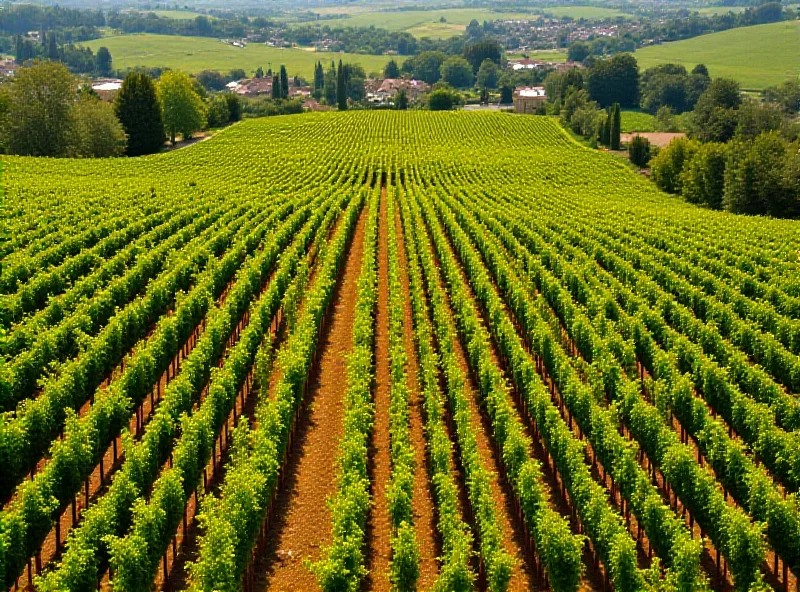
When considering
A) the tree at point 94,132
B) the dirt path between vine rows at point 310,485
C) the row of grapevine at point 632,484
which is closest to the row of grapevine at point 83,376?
the dirt path between vine rows at point 310,485

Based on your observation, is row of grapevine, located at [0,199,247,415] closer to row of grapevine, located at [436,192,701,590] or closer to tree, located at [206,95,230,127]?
row of grapevine, located at [436,192,701,590]

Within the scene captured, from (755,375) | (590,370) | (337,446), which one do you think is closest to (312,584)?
(337,446)

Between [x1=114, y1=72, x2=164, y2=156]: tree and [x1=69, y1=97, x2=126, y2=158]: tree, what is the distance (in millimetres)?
6001

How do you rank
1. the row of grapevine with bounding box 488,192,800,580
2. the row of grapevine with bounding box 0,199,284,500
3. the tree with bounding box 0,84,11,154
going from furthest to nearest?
the tree with bounding box 0,84,11,154
the row of grapevine with bounding box 0,199,284,500
the row of grapevine with bounding box 488,192,800,580

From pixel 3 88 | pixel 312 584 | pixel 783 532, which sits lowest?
pixel 312 584

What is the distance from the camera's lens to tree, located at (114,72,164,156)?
10231 centimetres

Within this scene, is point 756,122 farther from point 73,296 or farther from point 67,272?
point 73,296

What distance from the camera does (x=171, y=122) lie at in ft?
374

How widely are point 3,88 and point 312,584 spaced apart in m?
92.7

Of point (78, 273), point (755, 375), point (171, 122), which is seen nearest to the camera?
point (755, 375)

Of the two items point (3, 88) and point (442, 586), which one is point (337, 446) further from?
point (3, 88)

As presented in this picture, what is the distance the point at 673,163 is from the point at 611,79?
96.9 metres

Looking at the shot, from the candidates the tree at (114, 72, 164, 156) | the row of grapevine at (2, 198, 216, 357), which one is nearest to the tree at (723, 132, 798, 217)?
the row of grapevine at (2, 198, 216, 357)

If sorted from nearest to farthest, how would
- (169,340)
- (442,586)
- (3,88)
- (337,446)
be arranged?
(442,586)
(337,446)
(169,340)
(3,88)
